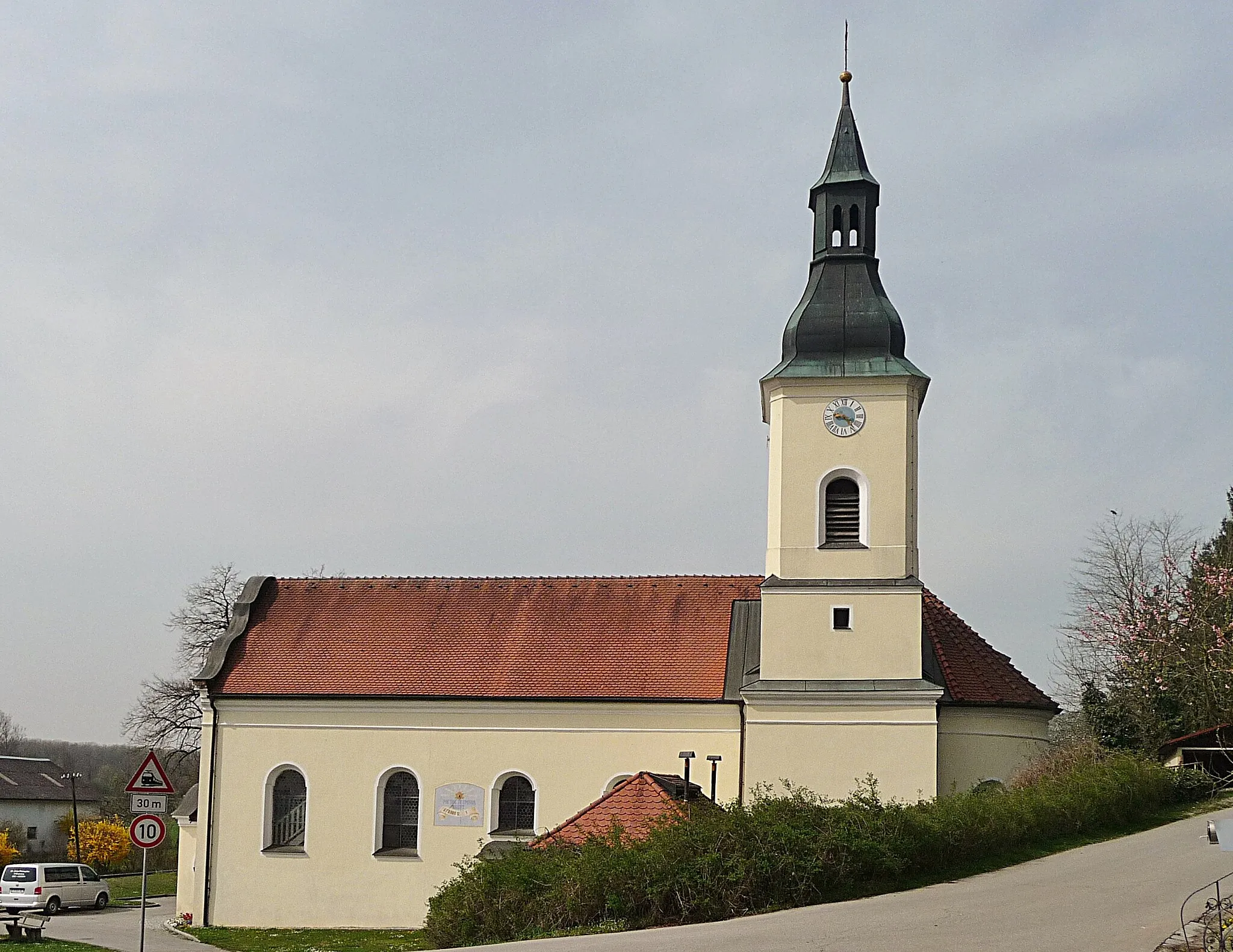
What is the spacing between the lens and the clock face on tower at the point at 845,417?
27844 millimetres

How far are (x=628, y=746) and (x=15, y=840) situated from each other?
5086 cm

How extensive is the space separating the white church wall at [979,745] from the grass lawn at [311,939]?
1125 cm

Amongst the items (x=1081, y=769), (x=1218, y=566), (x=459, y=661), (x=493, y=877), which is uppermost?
(x=1218, y=566)

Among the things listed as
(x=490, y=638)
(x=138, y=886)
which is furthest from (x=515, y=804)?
(x=138, y=886)

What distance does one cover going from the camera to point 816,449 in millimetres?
27906

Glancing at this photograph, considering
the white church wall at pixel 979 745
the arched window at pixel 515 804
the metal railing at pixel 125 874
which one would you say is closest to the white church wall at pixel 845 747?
the white church wall at pixel 979 745

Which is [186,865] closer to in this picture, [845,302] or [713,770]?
[713,770]

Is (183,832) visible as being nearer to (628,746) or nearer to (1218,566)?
(628,746)

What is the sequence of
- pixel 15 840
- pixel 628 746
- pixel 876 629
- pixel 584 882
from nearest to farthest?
pixel 584 882, pixel 876 629, pixel 628 746, pixel 15 840

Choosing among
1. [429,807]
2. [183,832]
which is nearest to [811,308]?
[429,807]

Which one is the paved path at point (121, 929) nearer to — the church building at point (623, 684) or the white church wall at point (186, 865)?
the white church wall at point (186, 865)

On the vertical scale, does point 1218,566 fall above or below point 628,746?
above

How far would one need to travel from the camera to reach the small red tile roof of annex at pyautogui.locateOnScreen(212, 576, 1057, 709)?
29.7m

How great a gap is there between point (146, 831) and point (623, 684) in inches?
553
